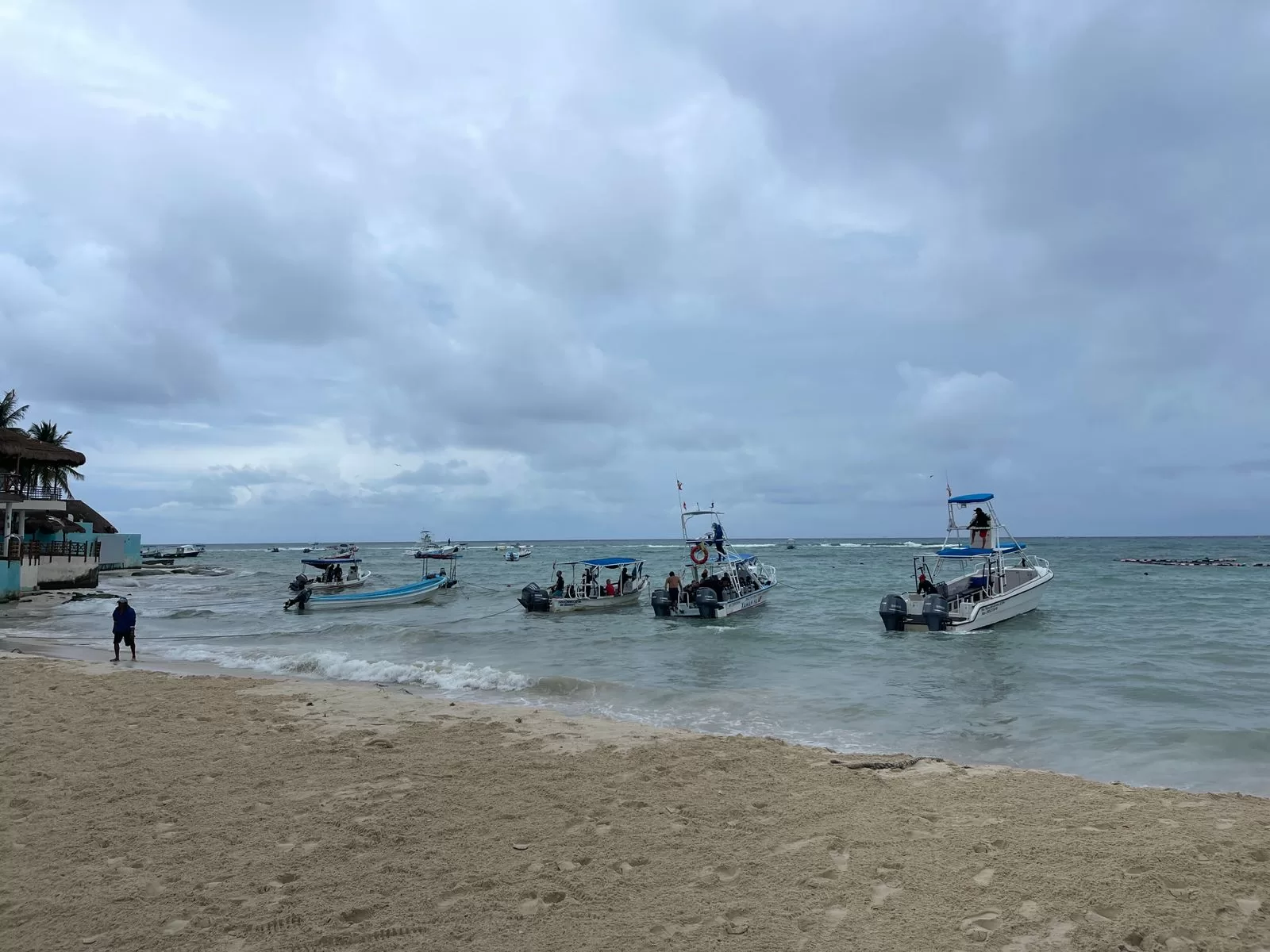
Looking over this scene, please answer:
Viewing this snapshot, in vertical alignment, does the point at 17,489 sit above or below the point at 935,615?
above

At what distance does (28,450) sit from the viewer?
127 ft

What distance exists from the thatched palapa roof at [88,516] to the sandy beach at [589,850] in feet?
223

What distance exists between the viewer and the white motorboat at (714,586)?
2722cm

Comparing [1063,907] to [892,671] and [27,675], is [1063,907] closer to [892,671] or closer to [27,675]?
[892,671]

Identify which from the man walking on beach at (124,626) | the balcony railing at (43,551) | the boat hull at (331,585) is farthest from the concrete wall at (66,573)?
the man walking on beach at (124,626)

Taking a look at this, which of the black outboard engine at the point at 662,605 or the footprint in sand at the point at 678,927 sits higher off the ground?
the footprint in sand at the point at 678,927

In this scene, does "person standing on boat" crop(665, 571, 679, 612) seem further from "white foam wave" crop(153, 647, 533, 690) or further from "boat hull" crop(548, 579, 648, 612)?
"white foam wave" crop(153, 647, 533, 690)

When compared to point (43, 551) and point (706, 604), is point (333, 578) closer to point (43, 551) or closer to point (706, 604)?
point (43, 551)

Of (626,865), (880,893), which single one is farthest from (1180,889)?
(626,865)

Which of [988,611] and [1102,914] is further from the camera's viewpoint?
[988,611]

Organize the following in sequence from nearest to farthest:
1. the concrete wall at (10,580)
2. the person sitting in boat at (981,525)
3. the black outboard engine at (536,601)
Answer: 1. the person sitting in boat at (981,525)
2. the black outboard engine at (536,601)
3. the concrete wall at (10,580)

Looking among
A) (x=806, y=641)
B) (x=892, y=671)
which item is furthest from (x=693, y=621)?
(x=892, y=671)

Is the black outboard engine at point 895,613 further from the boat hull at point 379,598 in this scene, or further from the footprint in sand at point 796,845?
→ the boat hull at point 379,598

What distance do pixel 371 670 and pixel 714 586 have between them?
573 inches
